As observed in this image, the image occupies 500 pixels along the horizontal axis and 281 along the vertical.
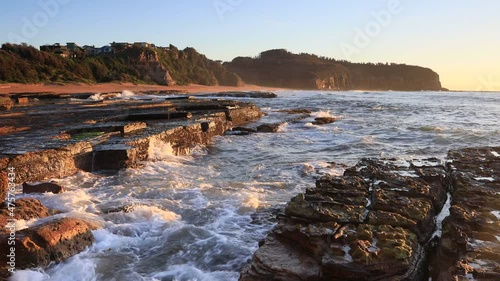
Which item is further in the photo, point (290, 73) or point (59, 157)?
point (290, 73)

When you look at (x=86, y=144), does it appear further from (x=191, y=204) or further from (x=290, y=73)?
(x=290, y=73)

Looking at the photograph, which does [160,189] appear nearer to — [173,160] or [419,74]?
[173,160]

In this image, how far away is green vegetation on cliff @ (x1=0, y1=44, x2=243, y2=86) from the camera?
1587 inches

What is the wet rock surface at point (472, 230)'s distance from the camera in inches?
128

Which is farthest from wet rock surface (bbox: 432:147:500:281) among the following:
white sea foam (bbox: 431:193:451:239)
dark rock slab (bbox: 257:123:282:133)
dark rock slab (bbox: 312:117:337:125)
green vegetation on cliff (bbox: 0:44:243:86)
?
green vegetation on cliff (bbox: 0:44:243:86)

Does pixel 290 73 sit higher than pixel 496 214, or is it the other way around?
pixel 290 73

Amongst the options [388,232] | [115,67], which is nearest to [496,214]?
[388,232]

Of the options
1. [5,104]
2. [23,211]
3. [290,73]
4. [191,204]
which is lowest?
[191,204]

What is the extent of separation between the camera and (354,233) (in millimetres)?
3834

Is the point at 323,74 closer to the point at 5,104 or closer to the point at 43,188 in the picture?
the point at 5,104

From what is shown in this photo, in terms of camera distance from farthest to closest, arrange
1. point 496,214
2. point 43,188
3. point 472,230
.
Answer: point 43,188
point 496,214
point 472,230

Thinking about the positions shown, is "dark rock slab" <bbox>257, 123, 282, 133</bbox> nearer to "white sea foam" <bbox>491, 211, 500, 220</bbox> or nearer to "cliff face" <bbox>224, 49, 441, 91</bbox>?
"white sea foam" <bbox>491, 211, 500, 220</bbox>

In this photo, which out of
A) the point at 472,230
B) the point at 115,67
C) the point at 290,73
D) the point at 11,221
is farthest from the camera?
the point at 290,73

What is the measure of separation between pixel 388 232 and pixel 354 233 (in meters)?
0.33
